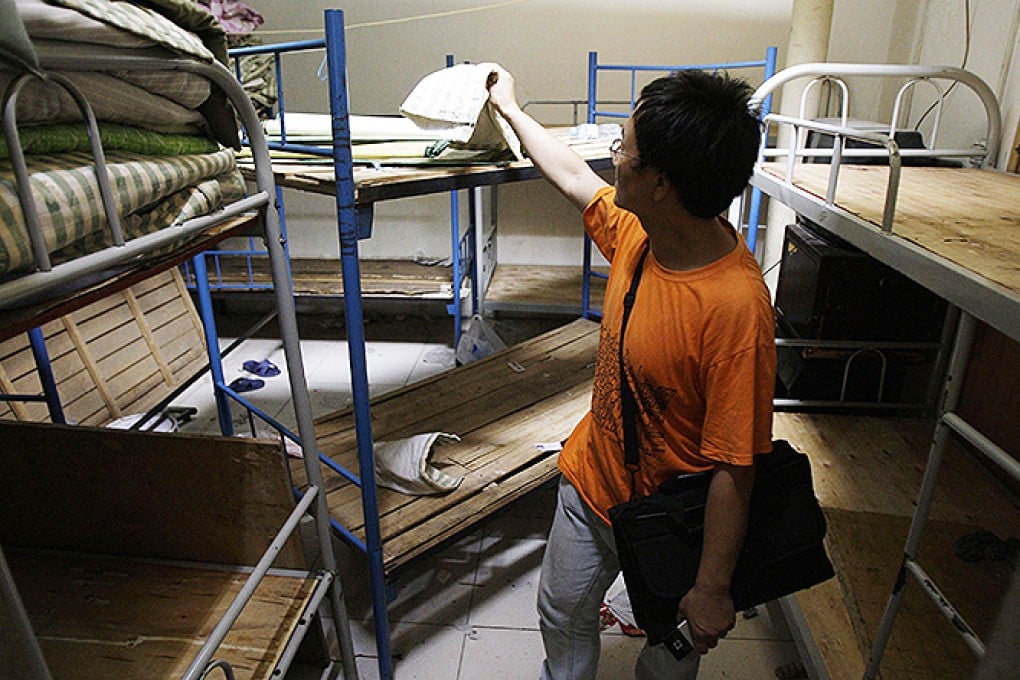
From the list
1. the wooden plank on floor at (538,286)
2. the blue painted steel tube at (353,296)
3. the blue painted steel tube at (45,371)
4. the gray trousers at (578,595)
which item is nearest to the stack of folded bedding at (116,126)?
the blue painted steel tube at (353,296)

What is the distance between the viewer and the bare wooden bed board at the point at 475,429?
6.19 feet

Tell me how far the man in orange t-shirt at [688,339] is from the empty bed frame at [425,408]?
57 cm

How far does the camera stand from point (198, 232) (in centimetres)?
106

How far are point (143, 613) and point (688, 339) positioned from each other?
130 centimetres

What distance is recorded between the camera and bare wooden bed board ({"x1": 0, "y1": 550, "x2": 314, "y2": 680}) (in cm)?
129

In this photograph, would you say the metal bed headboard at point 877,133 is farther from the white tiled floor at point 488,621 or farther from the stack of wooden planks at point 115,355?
the stack of wooden planks at point 115,355

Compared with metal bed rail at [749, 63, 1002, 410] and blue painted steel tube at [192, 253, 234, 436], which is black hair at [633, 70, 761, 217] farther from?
blue painted steel tube at [192, 253, 234, 436]

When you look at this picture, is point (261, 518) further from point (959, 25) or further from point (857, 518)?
point (959, 25)

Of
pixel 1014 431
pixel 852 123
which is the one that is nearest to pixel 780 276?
pixel 852 123

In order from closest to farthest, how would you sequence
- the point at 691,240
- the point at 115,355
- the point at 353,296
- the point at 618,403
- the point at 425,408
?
the point at 691,240
the point at 618,403
the point at 353,296
the point at 425,408
the point at 115,355

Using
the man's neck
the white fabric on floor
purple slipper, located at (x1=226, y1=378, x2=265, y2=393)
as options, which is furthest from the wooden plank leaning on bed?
purple slipper, located at (x1=226, y1=378, x2=265, y2=393)

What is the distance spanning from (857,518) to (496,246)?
9.34ft

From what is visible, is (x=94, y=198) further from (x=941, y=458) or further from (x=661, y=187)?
(x=941, y=458)

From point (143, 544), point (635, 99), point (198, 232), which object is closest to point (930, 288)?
point (198, 232)
